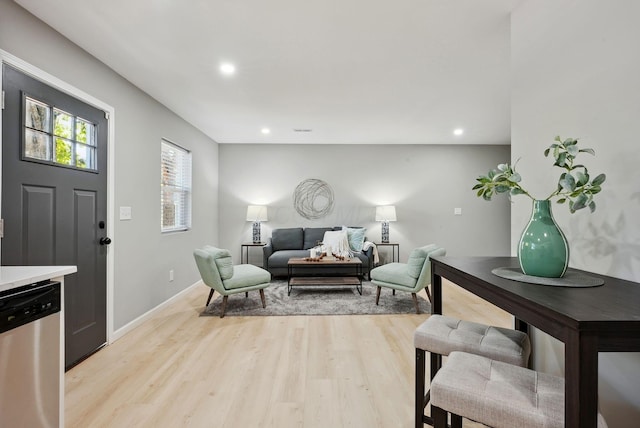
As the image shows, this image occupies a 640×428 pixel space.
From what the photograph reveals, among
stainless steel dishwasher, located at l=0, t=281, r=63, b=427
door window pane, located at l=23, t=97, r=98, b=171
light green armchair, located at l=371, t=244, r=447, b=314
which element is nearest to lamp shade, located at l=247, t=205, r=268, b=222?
light green armchair, located at l=371, t=244, r=447, b=314

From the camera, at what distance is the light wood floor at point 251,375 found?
1.68 m

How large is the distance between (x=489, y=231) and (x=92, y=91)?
6.17m

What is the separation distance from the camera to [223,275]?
3.23 m

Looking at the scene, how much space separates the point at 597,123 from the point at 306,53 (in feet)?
6.22

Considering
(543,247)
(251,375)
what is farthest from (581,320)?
(251,375)

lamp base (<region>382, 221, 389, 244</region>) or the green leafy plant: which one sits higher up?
the green leafy plant

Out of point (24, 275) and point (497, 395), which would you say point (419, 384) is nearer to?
point (497, 395)

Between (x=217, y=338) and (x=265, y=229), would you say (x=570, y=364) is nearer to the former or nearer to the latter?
(x=217, y=338)

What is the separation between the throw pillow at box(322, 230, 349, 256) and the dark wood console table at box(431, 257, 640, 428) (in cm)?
380

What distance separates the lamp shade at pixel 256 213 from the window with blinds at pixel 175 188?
3.63ft

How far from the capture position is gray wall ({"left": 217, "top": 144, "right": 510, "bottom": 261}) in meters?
5.62

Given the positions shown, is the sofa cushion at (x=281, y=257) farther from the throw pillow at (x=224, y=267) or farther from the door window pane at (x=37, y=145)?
the door window pane at (x=37, y=145)

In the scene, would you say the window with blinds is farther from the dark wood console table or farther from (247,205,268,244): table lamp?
the dark wood console table

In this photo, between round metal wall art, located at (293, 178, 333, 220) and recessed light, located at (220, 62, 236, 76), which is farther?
round metal wall art, located at (293, 178, 333, 220)
